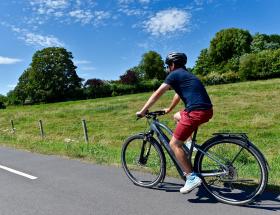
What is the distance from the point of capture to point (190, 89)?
15.4ft

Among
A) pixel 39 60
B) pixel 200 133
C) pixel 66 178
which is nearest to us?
pixel 66 178

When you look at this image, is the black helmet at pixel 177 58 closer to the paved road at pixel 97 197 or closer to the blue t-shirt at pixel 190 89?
the blue t-shirt at pixel 190 89

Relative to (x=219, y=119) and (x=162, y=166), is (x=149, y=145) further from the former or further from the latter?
(x=219, y=119)

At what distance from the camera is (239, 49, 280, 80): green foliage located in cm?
5753

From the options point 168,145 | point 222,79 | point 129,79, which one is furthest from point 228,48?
point 168,145

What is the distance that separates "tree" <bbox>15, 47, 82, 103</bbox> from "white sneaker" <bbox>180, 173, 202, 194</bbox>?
66376mm

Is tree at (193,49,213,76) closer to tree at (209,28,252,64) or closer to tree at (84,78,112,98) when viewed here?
tree at (209,28,252,64)

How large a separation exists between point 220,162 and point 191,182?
0.48 metres

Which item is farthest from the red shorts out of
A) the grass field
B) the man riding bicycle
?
the grass field

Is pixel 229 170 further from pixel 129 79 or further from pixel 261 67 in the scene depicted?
pixel 129 79

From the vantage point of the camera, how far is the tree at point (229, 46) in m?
87.6

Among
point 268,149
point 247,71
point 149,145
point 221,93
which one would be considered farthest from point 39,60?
point 149,145

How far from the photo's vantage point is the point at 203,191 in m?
5.12

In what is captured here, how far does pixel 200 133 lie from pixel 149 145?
39.8 ft
